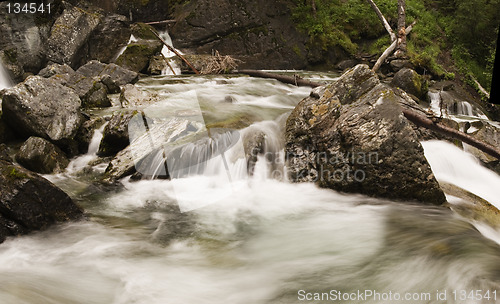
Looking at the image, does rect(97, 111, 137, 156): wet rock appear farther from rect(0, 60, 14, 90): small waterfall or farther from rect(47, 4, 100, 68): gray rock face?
rect(47, 4, 100, 68): gray rock face

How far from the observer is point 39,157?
6066mm

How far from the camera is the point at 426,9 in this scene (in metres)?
21.9

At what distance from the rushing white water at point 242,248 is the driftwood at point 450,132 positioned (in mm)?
783

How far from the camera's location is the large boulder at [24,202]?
3.86m

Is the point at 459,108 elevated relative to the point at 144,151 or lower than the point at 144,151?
elevated

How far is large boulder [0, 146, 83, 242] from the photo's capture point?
3.86 m

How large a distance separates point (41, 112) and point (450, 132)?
755 centimetres

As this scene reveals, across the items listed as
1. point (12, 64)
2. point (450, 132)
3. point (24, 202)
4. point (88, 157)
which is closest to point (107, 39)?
point (12, 64)

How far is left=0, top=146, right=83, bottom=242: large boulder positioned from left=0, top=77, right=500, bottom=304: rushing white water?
143 millimetres

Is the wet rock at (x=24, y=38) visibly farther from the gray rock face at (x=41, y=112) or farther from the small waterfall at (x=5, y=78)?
the gray rock face at (x=41, y=112)

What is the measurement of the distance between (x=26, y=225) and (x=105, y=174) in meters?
2.15

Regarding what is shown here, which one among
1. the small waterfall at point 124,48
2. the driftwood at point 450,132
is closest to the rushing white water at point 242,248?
the driftwood at point 450,132

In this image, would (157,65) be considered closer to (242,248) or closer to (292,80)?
(292,80)

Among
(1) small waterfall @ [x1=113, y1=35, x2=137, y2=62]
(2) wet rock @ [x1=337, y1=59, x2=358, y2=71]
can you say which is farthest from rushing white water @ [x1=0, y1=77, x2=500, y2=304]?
(2) wet rock @ [x1=337, y1=59, x2=358, y2=71]
